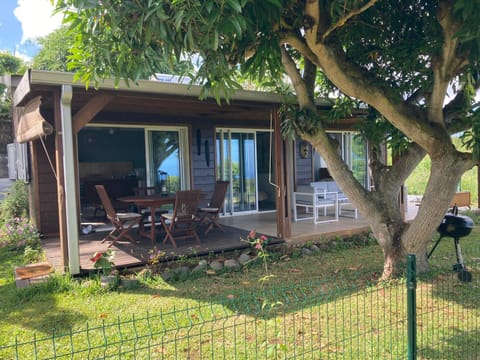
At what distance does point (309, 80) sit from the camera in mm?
5289

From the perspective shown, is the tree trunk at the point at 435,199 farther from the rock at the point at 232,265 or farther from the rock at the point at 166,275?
the rock at the point at 166,275

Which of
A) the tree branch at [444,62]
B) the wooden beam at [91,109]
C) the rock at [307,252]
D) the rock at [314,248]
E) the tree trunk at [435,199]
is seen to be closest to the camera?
the tree branch at [444,62]

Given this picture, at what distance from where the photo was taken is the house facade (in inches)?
188

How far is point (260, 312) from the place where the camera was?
12.7 ft

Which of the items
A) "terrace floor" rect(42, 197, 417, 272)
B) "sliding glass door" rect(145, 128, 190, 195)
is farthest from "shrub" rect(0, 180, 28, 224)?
"sliding glass door" rect(145, 128, 190, 195)

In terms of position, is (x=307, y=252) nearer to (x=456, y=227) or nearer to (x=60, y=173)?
(x=456, y=227)

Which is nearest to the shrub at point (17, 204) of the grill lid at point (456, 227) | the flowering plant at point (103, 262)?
the flowering plant at point (103, 262)

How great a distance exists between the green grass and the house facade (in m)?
0.84

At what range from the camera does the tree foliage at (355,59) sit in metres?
3.02

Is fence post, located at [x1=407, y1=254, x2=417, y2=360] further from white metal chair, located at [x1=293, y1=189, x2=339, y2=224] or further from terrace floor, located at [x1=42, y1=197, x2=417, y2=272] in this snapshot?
white metal chair, located at [x1=293, y1=189, x2=339, y2=224]

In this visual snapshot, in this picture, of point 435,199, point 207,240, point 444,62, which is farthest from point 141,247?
point 444,62

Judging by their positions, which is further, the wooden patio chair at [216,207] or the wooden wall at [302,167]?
the wooden wall at [302,167]

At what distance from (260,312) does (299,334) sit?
1.96ft

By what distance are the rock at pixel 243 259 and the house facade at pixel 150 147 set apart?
93cm
